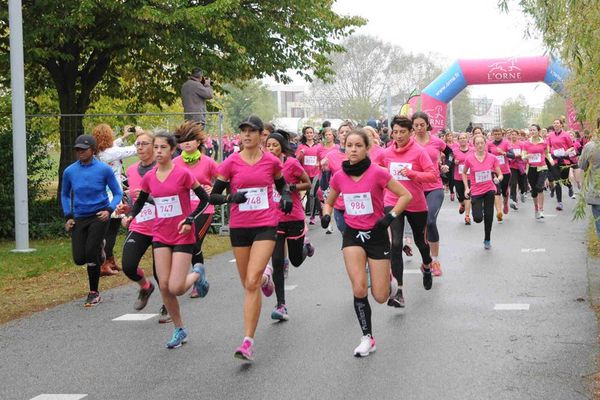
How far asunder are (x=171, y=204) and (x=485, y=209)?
7517 mm

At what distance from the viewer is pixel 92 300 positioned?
983cm

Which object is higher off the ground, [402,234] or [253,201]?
[253,201]

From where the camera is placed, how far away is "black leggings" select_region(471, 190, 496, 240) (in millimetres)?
13922

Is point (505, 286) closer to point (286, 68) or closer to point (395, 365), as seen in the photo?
point (395, 365)

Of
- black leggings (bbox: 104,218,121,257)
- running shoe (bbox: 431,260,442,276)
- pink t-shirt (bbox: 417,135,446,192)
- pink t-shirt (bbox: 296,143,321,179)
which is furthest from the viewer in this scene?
pink t-shirt (bbox: 296,143,321,179)

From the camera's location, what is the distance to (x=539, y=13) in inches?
345

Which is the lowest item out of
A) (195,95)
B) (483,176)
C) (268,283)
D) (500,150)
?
(268,283)

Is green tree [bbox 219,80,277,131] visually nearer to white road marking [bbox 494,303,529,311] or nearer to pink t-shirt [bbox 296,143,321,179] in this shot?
pink t-shirt [bbox 296,143,321,179]

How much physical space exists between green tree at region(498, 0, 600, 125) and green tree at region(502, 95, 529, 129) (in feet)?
381

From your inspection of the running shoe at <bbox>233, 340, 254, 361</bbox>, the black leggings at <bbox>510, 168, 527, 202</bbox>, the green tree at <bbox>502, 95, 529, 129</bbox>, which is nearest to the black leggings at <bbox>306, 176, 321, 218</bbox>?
the black leggings at <bbox>510, 168, 527, 202</bbox>

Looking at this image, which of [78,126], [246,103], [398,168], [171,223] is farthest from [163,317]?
[246,103]

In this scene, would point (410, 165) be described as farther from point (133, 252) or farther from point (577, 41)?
point (133, 252)

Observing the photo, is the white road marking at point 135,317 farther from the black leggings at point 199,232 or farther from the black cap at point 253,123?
the black cap at point 253,123

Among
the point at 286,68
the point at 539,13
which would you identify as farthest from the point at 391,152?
the point at 286,68
